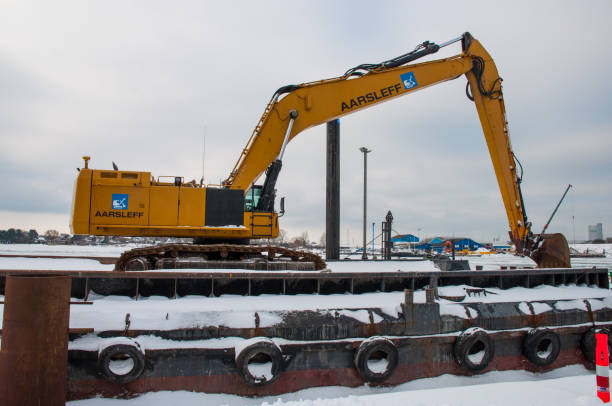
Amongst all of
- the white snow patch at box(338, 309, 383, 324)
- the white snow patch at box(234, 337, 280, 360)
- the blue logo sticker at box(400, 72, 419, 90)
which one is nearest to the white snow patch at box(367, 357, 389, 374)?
the white snow patch at box(338, 309, 383, 324)

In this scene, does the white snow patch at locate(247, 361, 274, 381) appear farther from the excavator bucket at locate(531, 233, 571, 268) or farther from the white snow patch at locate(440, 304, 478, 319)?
the excavator bucket at locate(531, 233, 571, 268)

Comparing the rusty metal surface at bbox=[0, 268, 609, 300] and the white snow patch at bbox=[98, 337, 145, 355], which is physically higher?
the rusty metal surface at bbox=[0, 268, 609, 300]

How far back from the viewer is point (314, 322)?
575 centimetres

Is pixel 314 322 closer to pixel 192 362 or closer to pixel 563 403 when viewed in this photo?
pixel 192 362

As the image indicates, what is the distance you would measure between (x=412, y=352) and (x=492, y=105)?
32.4 ft

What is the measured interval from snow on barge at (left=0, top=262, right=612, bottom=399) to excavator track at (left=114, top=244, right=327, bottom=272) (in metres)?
1.75

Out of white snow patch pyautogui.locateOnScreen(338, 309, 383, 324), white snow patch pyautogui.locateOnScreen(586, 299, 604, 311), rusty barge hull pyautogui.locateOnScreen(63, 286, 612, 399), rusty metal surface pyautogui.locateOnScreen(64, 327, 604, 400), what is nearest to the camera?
rusty metal surface pyautogui.locateOnScreen(64, 327, 604, 400)

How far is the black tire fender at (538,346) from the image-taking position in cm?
670

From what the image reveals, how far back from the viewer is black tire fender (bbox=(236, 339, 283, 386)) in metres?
5.13

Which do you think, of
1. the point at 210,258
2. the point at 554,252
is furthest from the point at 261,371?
the point at 554,252

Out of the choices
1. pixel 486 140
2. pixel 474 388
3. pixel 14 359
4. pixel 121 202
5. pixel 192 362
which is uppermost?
pixel 486 140

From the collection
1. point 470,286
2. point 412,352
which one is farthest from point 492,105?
→ point 412,352

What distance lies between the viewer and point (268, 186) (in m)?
10.5

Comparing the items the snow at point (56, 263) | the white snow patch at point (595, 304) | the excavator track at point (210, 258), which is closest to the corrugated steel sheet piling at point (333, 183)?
the excavator track at point (210, 258)
